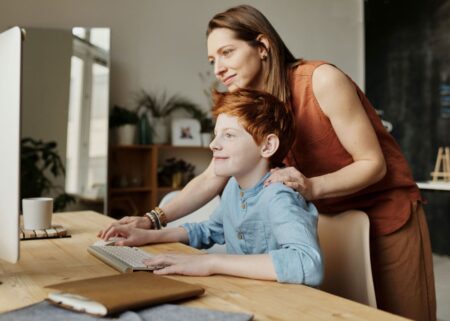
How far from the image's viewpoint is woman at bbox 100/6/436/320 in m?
1.35

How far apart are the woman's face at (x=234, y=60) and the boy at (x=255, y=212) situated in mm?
176

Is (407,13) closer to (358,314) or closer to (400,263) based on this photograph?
(400,263)

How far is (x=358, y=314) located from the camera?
77 cm

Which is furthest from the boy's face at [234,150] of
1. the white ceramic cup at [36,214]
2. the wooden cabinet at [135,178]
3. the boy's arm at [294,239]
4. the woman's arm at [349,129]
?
the wooden cabinet at [135,178]

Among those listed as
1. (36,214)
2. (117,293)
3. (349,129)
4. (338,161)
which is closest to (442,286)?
(338,161)

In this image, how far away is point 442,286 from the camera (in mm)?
3828

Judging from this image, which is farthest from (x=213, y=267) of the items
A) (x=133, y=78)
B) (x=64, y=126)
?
(x=133, y=78)

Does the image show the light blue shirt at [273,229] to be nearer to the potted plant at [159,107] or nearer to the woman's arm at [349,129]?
the woman's arm at [349,129]

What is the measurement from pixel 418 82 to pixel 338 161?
4120 mm

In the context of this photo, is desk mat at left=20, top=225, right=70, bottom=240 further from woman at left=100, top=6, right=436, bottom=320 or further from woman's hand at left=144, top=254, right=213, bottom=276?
woman's hand at left=144, top=254, right=213, bottom=276

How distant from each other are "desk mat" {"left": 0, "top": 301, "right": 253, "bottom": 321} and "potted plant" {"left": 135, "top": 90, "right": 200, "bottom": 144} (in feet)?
14.0

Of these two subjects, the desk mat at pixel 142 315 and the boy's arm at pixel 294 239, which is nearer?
the desk mat at pixel 142 315

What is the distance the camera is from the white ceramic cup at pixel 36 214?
160 cm

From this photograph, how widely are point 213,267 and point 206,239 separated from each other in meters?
0.46
